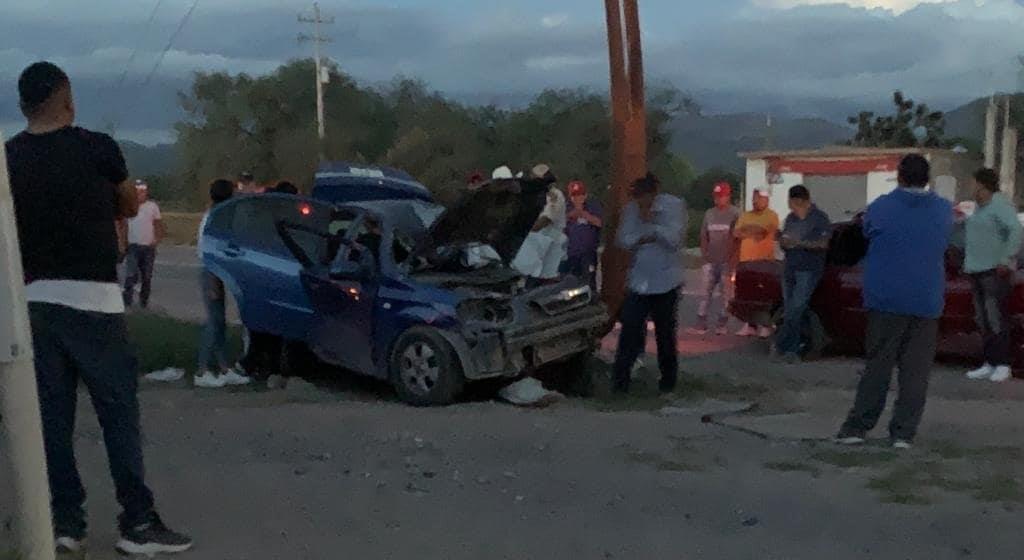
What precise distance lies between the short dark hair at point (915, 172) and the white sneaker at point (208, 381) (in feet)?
19.6

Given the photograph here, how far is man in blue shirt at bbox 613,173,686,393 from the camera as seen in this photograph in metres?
10.8

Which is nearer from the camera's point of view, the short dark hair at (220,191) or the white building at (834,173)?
the short dark hair at (220,191)

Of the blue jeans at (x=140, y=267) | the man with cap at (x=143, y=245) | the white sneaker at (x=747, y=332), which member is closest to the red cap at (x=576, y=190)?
the white sneaker at (x=747, y=332)

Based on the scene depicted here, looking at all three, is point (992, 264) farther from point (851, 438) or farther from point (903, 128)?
point (903, 128)

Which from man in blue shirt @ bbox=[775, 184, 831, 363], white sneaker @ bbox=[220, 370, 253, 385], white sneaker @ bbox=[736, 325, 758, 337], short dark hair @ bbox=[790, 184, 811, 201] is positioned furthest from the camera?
white sneaker @ bbox=[736, 325, 758, 337]

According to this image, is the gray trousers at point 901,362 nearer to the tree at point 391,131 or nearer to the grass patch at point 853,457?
the grass patch at point 853,457

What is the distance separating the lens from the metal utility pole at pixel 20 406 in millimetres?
4887

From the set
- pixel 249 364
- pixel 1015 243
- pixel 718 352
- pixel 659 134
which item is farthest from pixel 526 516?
pixel 659 134

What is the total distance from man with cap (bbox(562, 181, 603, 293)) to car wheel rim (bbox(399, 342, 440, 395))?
15.1ft

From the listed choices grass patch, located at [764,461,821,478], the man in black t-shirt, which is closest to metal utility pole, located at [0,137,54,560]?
the man in black t-shirt

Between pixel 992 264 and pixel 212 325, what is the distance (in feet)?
21.9

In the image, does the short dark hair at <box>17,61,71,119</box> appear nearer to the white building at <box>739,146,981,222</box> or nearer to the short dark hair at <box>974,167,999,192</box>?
the short dark hair at <box>974,167,999,192</box>

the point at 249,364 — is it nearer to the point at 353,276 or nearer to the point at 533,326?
the point at 353,276

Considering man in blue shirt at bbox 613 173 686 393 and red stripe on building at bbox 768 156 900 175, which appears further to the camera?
red stripe on building at bbox 768 156 900 175
